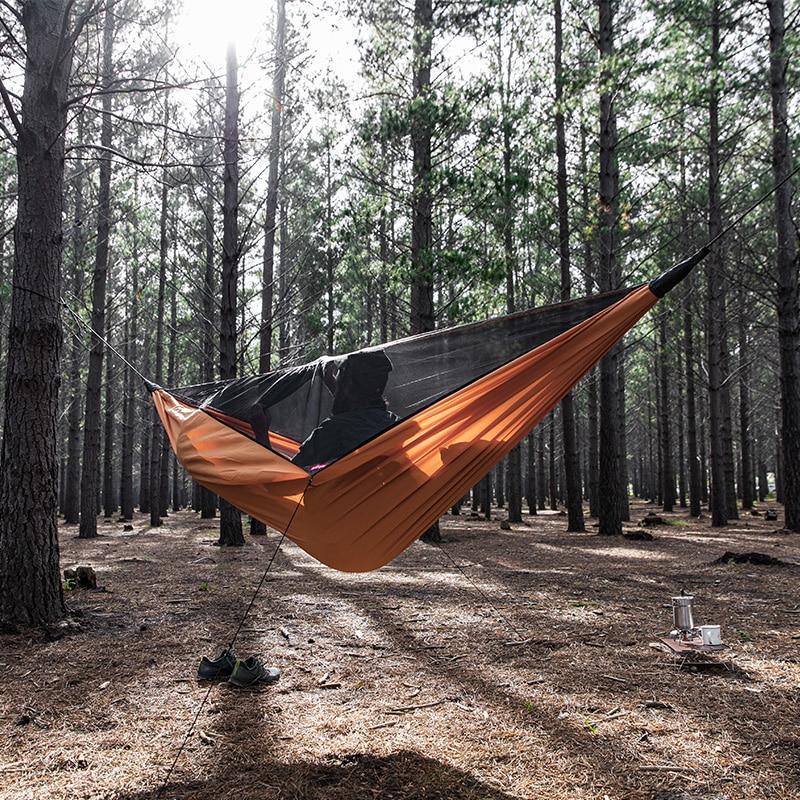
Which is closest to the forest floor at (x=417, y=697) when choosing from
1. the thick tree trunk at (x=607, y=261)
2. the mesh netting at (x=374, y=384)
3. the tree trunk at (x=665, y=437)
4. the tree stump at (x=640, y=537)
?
the mesh netting at (x=374, y=384)

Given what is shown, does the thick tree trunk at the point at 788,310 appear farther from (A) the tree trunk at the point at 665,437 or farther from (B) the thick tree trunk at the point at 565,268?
(A) the tree trunk at the point at 665,437

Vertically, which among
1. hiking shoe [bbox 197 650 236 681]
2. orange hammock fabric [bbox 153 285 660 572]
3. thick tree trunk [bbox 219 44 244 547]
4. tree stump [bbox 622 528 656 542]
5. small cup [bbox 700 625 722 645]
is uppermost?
thick tree trunk [bbox 219 44 244 547]

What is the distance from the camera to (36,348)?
12.4ft

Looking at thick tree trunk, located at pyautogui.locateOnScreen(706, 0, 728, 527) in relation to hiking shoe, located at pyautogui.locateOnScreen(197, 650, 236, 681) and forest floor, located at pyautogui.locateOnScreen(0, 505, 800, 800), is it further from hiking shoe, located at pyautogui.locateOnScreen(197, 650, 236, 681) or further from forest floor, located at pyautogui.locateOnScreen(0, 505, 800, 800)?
hiking shoe, located at pyautogui.locateOnScreen(197, 650, 236, 681)

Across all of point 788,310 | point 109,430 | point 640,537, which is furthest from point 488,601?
point 109,430

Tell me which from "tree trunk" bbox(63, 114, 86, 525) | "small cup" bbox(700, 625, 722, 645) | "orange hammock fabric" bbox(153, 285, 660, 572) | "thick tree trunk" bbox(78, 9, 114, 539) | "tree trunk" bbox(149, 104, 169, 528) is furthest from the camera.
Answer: "tree trunk" bbox(149, 104, 169, 528)

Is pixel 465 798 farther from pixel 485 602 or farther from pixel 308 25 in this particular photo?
pixel 308 25

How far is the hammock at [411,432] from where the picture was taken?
8.39 feet

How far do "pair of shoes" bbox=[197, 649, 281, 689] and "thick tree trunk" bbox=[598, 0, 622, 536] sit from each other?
23.1 feet

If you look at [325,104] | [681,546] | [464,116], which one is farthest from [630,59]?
[681,546]

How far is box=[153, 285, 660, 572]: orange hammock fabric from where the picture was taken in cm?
255

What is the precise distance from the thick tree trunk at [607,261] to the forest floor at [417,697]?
3.85m

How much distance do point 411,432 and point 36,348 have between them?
8.39ft

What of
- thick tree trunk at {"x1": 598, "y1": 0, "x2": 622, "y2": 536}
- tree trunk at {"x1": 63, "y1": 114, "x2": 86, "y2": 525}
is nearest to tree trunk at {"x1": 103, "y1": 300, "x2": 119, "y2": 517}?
tree trunk at {"x1": 63, "y1": 114, "x2": 86, "y2": 525}
